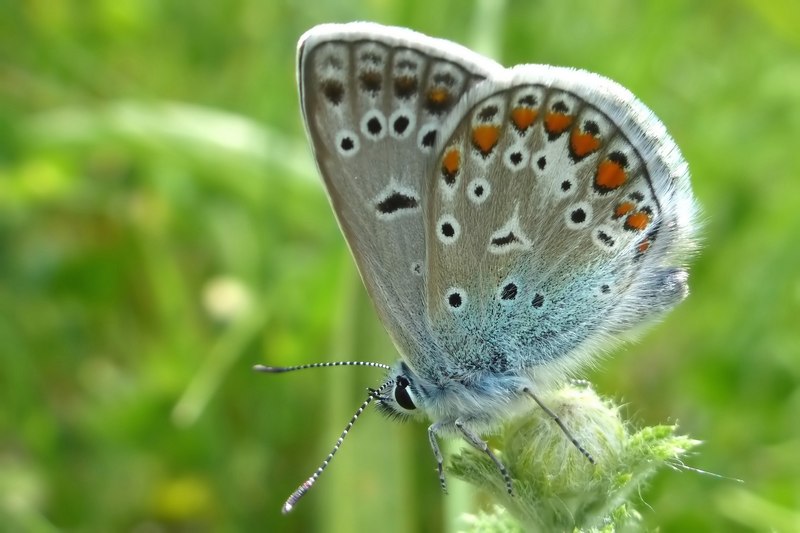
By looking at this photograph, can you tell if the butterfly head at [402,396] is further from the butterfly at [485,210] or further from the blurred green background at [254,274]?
the blurred green background at [254,274]

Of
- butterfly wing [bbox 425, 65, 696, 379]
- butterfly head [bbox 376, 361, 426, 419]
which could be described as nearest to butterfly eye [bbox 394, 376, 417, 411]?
butterfly head [bbox 376, 361, 426, 419]

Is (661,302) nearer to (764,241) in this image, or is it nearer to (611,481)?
(611,481)

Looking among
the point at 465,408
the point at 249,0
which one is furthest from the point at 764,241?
the point at 249,0

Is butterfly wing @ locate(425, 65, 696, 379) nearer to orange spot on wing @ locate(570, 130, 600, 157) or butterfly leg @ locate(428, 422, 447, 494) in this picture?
orange spot on wing @ locate(570, 130, 600, 157)

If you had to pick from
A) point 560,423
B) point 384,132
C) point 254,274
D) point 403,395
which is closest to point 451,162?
point 384,132

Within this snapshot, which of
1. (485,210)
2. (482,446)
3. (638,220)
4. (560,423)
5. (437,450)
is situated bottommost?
(437,450)

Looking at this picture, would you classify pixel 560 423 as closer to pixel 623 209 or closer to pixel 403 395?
pixel 403 395
